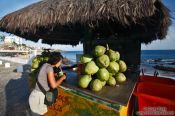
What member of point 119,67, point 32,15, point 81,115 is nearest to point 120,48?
point 119,67

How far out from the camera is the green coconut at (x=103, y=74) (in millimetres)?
3279

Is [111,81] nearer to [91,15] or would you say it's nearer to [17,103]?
[91,15]

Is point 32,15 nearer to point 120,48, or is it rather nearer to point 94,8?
point 94,8

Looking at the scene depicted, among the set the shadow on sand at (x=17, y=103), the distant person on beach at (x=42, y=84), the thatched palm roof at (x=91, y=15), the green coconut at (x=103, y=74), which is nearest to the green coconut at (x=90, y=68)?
the green coconut at (x=103, y=74)

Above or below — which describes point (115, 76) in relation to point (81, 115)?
above

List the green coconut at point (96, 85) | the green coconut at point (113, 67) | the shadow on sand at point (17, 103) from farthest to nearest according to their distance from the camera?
1. the shadow on sand at point (17, 103)
2. the green coconut at point (113, 67)
3. the green coconut at point (96, 85)

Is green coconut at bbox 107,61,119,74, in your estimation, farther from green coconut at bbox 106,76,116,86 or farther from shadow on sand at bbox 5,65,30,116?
shadow on sand at bbox 5,65,30,116

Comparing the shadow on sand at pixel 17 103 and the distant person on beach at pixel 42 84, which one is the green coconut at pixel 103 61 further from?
the shadow on sand at pixel 17 103

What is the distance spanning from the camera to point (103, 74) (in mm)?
3277

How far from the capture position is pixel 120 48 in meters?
5.56

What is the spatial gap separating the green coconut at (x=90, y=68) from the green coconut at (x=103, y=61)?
0.08 meters

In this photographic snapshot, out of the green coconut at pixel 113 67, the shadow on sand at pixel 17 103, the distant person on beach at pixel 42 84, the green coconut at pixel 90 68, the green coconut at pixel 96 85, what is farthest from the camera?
the shadow on sand at pixel 17 103

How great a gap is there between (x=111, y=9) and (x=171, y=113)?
179 cm

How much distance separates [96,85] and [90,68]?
10.8 inches
